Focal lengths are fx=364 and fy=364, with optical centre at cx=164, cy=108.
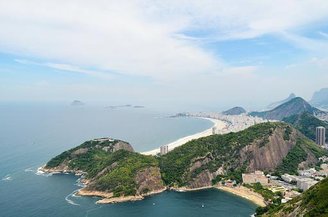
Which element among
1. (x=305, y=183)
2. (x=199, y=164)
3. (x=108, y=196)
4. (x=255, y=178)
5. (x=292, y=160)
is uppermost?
(x=199, y=164)

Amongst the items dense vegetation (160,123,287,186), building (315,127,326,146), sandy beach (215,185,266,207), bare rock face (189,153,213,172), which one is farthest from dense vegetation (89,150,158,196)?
building (315,127,326,146)

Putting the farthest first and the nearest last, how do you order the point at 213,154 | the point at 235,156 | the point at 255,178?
the point at 213,154 → the point at 235,156 → the point at 255,178

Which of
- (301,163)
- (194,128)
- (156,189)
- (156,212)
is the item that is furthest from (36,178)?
(194,128)

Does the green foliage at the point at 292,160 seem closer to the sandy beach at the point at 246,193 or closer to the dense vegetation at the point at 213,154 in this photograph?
the dense vegetation at the point at 213,154

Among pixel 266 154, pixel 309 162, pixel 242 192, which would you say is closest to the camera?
pixel 242 192

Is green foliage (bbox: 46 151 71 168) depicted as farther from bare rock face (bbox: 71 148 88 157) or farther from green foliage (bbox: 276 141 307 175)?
green foliage (bbox: 276 141 307 175)

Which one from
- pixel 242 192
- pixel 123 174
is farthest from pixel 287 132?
pixel 123 174

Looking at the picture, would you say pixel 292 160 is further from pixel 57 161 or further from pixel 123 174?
pixel 57 161
